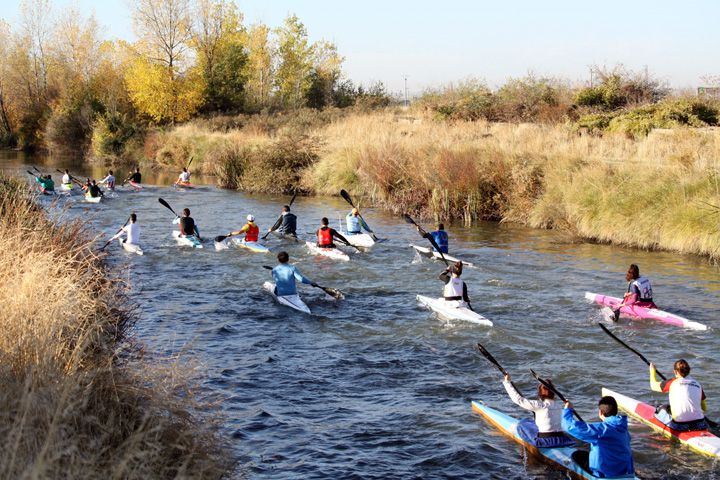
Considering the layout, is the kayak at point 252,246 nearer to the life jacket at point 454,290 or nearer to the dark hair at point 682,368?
the life jacket at point 454,290

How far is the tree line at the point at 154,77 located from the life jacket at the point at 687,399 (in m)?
50.8

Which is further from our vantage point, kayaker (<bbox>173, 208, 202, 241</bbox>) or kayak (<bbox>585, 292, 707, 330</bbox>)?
kayaker (<bbox>173, 208, 202, 241</bbox>)

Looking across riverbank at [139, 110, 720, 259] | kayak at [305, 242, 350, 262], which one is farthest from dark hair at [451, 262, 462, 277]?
riverbank at [139, 110, 720, 259]

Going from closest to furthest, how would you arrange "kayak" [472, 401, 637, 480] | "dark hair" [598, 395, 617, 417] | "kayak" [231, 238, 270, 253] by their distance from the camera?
"dark hair" [598, 395, 617, 417], "kayak" [472, 401, 637, 480], "kayak" [231, 238, 270, 253]

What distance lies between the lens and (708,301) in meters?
15.8

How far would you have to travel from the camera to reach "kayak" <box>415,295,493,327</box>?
1439cm

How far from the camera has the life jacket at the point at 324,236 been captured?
20719mm

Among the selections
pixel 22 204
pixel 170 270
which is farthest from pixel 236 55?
pixel 22 204

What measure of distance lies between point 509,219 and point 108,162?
1437 inches

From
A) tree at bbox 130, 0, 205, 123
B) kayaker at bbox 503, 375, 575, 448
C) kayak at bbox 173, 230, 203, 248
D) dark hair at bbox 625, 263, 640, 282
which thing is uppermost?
tree at bbox 130, 0, 205, 123

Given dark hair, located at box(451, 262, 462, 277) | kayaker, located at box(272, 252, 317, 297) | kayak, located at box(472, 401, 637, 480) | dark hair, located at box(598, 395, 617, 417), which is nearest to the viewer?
dark hair, located at box(598, 395, 617, 417)

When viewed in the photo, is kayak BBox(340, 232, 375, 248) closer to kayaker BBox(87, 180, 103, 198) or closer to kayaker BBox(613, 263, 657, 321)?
kayaker BBox(613, 263, 657, 321)

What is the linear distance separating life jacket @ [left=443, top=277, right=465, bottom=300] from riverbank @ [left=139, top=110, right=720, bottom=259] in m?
8.14

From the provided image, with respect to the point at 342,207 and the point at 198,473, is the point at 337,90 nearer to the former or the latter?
the point at 342,207
